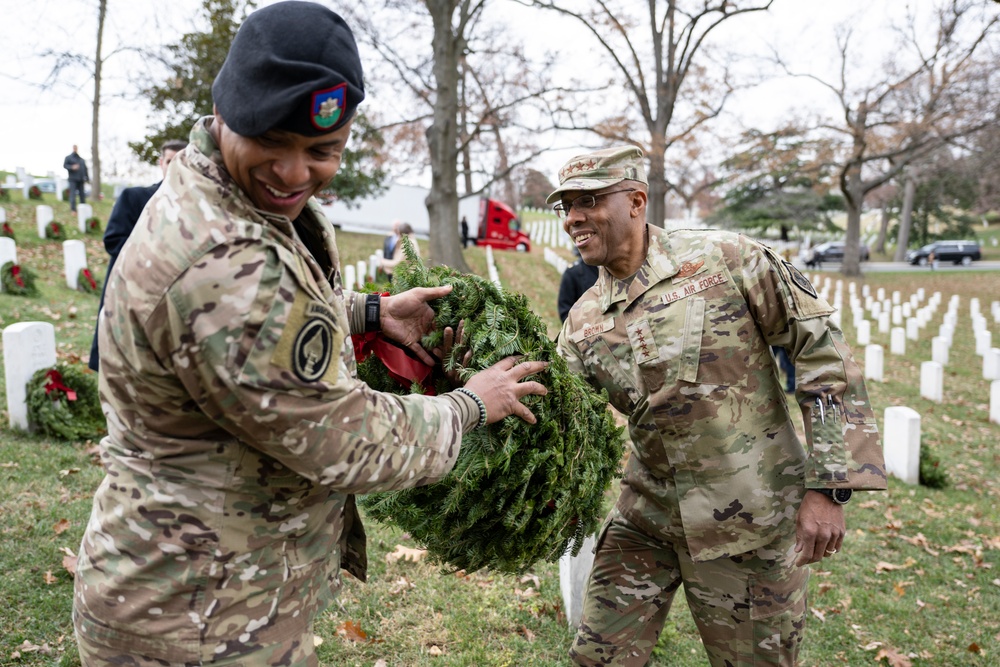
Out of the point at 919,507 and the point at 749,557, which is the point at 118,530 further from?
the point at 919,507

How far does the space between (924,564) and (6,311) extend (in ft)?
36.9

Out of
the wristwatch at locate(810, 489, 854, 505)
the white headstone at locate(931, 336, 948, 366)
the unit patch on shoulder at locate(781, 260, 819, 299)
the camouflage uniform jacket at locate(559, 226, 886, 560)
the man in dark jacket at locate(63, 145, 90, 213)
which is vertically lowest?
the white headstone at locate(931, 336, 948, 366)

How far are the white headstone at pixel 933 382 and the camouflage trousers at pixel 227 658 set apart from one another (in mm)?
13317

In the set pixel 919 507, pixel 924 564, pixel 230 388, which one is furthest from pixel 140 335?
pixel 919 507

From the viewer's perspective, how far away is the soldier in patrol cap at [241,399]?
5.04 ft

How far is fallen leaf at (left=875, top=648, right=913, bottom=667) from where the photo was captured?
14.4ft

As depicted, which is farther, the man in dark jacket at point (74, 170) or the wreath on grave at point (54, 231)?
the man in dark jacket at point (74, 170)

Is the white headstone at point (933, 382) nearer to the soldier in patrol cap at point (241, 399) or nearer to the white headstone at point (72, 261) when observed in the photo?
the soldier in patrol cap at point (241, 399)

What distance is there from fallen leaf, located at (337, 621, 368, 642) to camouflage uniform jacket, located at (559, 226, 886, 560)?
1987 millimetres

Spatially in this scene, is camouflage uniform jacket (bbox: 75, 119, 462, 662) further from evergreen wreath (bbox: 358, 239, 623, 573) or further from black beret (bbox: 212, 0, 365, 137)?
evergreen wreath (bbox: 358, 239, 623, 573)

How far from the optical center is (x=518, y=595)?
4.79m

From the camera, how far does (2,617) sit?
12.6ft

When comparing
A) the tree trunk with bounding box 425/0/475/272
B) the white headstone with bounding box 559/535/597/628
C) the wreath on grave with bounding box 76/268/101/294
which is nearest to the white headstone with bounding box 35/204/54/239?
the wreath on grave with bounding box 76/268/101/294

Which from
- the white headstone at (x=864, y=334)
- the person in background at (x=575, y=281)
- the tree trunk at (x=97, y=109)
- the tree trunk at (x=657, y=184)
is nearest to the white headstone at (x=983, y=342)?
the white headstone at (x=864, y=334)
